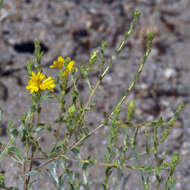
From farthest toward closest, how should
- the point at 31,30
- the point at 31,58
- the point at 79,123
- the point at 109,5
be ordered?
the point at 109,5 < the point at 31,30 < the point at 31,58 < the point at 79,123

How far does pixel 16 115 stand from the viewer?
293 cm

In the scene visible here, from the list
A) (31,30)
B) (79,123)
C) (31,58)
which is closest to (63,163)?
(79,123)

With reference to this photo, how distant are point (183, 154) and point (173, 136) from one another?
0.60 ft

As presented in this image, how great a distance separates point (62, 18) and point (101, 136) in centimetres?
146

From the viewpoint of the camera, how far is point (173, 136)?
9.98 ft

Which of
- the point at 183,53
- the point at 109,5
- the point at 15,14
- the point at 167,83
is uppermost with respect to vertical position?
the point at 109,5

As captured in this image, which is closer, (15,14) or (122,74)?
(122,74)

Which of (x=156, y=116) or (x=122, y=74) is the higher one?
(x=122, y=74)

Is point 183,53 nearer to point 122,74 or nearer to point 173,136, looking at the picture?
point 122,74

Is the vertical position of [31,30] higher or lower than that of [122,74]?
higher

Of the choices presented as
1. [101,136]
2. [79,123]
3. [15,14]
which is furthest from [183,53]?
[79,123]

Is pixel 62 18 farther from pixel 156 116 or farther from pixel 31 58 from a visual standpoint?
pixel 156 116

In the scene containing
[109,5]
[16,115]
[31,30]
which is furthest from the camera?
[109,5]

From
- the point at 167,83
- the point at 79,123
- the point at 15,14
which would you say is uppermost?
the point at 15,14
